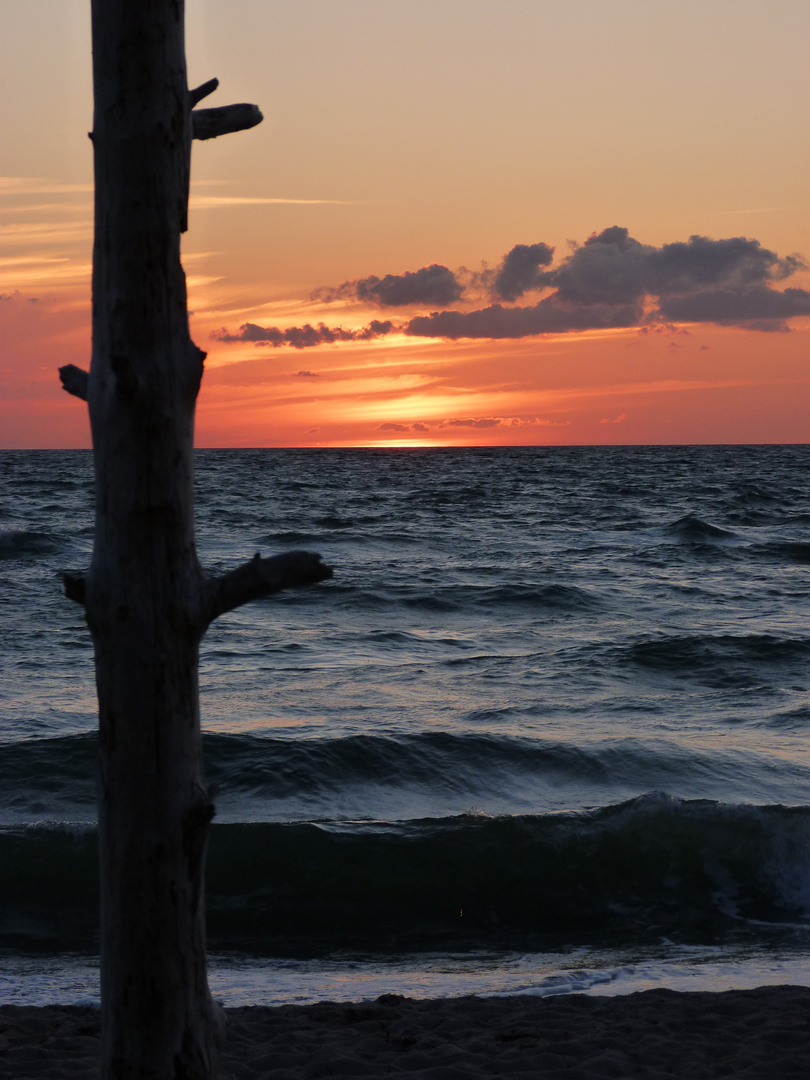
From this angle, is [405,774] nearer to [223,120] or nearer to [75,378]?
[75,378]

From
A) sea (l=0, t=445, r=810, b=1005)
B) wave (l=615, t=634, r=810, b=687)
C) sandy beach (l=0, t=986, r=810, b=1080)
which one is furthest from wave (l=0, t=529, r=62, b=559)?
sandy beach (l=0, t=986, r=810, b=1080)

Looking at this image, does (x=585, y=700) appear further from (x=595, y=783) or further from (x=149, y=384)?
(x=149, y=384)

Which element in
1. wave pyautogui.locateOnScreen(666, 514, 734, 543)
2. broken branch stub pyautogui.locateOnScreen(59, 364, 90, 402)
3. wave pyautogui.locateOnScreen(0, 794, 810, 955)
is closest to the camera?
broken branch stub pyautogui.locateOnScreen(59, 364, 90, 402)

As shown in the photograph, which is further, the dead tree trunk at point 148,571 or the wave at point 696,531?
the wave at point 696,531

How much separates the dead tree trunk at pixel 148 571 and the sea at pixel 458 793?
330 centimetres

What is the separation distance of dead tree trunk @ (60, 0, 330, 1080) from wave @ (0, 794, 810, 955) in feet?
13.9

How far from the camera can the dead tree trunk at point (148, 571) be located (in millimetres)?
2617

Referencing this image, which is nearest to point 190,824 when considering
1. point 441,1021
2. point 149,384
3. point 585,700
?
point 149,384

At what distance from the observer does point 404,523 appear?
35188 mm

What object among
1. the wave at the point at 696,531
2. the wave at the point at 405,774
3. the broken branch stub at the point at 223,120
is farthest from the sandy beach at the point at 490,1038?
the wave at the point at 696,531

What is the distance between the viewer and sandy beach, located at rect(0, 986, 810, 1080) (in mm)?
4480

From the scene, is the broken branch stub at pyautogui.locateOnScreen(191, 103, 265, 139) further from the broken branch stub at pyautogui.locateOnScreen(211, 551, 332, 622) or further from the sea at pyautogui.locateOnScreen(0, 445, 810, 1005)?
the sea at pyautogui.locateOnScreen(0, 445, 810, 1005)

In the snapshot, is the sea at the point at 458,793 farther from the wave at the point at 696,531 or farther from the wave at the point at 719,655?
the wave at the point at 696,531

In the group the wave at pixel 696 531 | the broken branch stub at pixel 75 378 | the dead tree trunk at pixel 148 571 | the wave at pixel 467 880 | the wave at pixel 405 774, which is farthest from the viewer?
the wave at pixel 696 531
